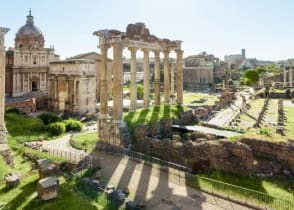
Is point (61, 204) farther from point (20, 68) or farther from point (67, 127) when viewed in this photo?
point (20, 68)

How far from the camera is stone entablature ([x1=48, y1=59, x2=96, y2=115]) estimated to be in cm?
4703

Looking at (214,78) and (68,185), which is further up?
(214,78)

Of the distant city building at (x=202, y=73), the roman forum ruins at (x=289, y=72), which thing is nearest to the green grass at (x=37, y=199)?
the roman forum ruins at (x=289, y=72)

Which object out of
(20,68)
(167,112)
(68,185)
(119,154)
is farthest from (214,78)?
(68,185)

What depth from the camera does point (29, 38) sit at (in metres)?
→ 56.5

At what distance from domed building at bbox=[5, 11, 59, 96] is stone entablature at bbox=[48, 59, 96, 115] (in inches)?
281

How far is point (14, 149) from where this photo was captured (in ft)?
88.0

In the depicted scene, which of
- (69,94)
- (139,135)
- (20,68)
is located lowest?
(139,135)

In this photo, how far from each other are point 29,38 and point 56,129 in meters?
29.2

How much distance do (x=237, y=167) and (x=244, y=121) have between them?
18385mm

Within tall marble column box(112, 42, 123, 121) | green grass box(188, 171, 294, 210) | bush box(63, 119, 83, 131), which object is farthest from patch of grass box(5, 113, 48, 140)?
green grass box(188, 171, 294, 210)

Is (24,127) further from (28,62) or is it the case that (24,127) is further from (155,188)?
(28,62)

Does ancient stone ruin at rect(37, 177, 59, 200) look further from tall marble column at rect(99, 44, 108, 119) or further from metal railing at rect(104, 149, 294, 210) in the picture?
tall marble column at rect(99, 44, 108, 119)

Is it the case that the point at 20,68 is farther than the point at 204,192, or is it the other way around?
the point at 20,68
